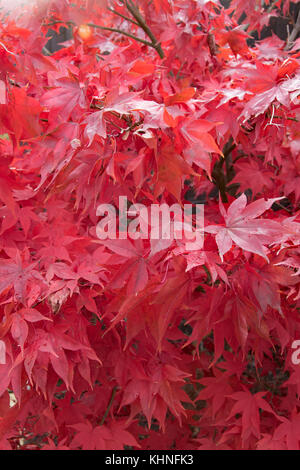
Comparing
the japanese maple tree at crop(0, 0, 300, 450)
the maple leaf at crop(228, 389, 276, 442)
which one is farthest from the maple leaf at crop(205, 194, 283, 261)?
the maple leaf at crop(228, 389, 276, 442)

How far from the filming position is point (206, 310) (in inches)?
36.8

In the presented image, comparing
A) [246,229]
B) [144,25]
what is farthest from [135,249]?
[144,25]

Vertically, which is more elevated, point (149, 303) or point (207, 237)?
point (207, 237)

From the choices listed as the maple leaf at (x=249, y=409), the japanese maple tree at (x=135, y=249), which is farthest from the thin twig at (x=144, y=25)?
the maple leaf at (x=249, y=409)

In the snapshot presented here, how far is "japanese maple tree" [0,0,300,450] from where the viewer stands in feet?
2.57

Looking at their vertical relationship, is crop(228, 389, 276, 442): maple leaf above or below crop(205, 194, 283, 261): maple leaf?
below

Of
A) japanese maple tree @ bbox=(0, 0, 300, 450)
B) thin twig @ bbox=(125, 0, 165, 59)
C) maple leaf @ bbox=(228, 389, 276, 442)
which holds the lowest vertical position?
maple leaf @ bbox=(228, 389, 276, 442)

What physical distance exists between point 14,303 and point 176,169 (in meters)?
0.42

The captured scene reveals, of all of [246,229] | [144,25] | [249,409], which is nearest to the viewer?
[246,229]

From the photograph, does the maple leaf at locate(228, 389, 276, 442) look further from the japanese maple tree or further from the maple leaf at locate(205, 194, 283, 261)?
the maple leaf at locate(205, 194, 283, 261)

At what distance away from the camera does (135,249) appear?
0.78 metres

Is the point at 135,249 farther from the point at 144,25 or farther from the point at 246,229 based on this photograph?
the point at 144,25
